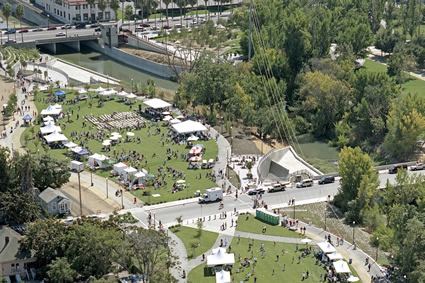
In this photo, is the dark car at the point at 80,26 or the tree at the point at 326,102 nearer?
the tree at the point at 326,102

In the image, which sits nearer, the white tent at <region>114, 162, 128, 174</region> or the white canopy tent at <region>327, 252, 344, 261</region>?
the white canopy tent at <region>327, 252, 344, 261</region>

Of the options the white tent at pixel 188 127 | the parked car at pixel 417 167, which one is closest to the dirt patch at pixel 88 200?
the white tent at pixel 188 127

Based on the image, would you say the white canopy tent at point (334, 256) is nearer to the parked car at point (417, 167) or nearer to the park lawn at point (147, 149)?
the park lawn at point (147, 149)

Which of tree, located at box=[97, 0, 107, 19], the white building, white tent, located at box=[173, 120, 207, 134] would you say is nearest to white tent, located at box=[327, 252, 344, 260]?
white tent, located at box=[173, 120, 207, 134]

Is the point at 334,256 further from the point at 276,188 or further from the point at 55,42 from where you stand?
the point at 55,42

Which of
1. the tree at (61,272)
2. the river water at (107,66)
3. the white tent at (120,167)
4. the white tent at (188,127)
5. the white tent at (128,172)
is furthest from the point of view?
the river water at (107,66)

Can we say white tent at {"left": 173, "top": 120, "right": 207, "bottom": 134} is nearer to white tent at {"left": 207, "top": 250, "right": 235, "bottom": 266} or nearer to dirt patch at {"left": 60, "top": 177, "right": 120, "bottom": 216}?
dirt patch at {"left": 60, "top": 177, "right": 120, "bottom": 216}
